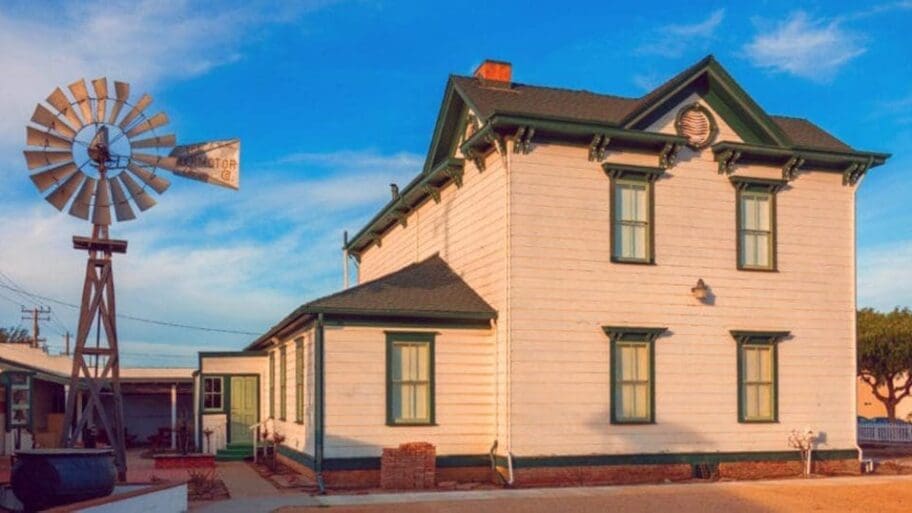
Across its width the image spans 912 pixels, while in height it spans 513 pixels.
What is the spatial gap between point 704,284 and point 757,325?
1586mm

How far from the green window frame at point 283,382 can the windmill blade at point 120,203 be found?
666 centimetres

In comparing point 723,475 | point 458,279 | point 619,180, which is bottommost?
point 723,475

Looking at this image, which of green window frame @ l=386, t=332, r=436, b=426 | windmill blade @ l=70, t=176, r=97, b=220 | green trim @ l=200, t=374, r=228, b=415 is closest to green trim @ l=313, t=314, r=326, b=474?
green window frame @ l=386, t=332, r=436, b=426

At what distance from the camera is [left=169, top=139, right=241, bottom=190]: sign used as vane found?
65.0ft

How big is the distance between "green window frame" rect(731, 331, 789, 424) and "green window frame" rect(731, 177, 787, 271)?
1468 mm

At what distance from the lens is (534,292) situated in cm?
2000

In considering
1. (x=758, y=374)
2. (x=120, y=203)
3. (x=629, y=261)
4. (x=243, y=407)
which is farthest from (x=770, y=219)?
(x=243, y=407)

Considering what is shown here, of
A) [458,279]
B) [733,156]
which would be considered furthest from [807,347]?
[458,279]

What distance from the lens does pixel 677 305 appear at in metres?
21.2

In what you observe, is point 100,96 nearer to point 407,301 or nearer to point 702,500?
point 407,301

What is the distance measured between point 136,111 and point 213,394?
38.4 feet

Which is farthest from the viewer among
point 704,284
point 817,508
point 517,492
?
point 704,284

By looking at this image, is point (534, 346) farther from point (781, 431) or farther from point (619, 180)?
point (781, 431)

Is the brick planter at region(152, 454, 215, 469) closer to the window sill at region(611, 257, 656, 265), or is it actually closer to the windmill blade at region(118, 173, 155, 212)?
the windmill blade at region(118, 173, 155, 212)
